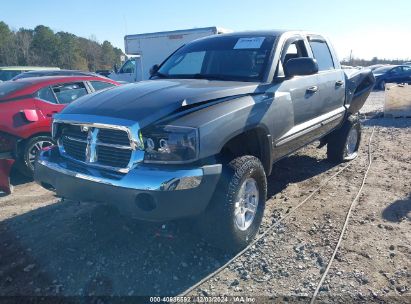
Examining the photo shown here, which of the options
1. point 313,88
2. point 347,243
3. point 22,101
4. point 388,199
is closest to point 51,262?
point 347,243

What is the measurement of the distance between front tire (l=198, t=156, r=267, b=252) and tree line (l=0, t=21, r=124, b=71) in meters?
48.6

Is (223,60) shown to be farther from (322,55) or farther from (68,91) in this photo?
(68,91)

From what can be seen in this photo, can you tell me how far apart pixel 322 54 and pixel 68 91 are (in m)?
4.18

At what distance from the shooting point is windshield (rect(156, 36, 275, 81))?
13.3 ft

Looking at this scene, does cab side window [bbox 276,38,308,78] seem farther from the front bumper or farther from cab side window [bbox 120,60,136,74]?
cab side window [bbox 120,60,136,74]

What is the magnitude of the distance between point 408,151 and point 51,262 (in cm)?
672

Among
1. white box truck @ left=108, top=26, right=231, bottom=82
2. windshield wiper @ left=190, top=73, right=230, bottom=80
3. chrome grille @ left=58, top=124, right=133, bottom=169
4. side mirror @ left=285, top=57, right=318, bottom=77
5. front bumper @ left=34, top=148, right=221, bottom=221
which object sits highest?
white box truck @ left=108, top=26, right=231, bottom=82

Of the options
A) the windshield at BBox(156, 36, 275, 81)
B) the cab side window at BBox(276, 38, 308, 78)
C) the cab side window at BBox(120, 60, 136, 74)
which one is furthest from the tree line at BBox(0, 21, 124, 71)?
the cab side window at BBox(276, 38, 308, 78)

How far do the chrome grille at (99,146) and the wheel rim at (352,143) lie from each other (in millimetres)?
4528

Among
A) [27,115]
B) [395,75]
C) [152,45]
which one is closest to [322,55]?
[27,115]

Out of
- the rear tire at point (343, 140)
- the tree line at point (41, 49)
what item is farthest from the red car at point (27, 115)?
the tree line at point (41, 49)

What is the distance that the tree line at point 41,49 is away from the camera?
45562mm

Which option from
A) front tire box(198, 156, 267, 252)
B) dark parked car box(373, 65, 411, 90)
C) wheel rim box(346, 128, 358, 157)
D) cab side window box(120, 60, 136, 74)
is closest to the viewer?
front tire box(198, 156, 267, 252)

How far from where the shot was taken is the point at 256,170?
11.2 ft
